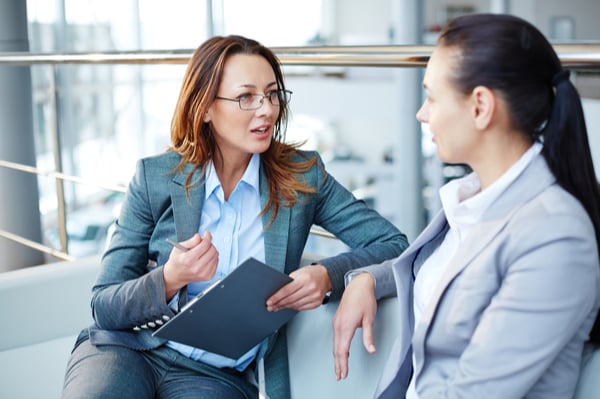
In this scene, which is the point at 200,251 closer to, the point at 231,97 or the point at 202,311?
the point at 202,311

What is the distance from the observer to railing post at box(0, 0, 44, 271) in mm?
3670

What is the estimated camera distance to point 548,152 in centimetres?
111

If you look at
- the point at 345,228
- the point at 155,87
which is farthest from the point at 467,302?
the point at 155,87

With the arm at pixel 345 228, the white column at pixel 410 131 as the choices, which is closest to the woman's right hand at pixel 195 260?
the arm at pixel 345 228

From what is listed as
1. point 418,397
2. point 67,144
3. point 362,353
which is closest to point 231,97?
point 362,353

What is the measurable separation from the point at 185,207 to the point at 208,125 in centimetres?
22

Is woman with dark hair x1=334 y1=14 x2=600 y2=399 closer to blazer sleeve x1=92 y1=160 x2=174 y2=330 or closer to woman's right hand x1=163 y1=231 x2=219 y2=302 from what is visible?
woman's right hand x1=163 y1=231 x2=219 y2=302

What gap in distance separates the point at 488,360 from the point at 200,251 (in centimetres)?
61

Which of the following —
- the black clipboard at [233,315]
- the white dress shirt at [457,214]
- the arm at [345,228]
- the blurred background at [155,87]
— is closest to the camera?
the white dress shirt at [457,214]

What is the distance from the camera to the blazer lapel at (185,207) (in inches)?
68.1

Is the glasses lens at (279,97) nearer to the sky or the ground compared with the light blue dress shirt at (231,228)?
nearer to the sky

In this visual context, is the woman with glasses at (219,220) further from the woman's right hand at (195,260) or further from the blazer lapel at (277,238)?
the woman's right hand at (195,260)

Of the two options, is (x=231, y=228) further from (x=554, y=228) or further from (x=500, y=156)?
(x=554, y=228)

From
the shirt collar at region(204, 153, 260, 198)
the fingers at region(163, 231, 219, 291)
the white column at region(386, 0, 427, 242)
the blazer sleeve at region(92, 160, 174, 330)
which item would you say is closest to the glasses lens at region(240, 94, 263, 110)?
the shirt collar at region(204, 153, 260, 198)
